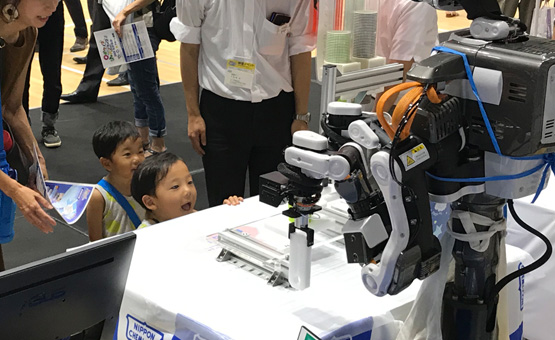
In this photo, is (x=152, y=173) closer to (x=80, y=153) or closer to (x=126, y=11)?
(x=126, y=11)

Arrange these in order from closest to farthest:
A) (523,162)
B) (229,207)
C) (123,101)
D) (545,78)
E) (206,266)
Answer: (545,78) → (523,162) → (206,266) → (229,207) → (123,101)

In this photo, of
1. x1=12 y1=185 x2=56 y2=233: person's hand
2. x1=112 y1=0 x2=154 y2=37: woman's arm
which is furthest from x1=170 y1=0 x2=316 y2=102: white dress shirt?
x1=112 y1=0 x2=154 y2=37: woman's arm

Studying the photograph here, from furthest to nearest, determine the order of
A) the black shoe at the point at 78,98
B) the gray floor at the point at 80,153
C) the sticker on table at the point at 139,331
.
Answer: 1. the black shoe at the point at 78,98
2. the gray floor at the point at 80,153
3. the sticker on table at the point at 139,331

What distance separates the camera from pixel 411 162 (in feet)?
4.62

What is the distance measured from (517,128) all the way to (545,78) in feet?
0.34

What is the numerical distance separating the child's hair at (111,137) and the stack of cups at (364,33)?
37.6 inches

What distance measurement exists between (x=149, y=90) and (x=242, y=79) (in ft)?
6.59

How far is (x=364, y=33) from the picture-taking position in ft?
7.95

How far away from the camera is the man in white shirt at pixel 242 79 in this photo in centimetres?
264

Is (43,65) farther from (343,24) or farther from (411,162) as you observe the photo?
(411,162)

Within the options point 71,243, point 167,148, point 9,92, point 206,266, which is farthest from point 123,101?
point 206,266

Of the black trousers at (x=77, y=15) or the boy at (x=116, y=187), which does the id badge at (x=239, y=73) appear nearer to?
the boy at (x=116, y=187)

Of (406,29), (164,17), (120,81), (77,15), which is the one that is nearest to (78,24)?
(77,15)

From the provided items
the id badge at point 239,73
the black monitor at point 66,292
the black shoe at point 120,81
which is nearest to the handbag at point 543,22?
the id badge at point 239,73
